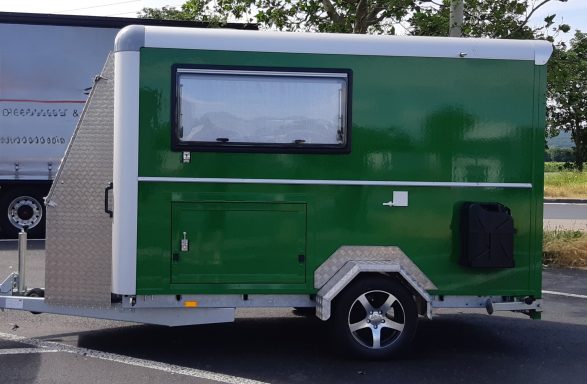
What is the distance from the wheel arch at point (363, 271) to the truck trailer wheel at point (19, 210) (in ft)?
28.1

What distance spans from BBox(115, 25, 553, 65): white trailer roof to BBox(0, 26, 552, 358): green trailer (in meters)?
0.01

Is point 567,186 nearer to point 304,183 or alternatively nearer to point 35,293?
point 304,183

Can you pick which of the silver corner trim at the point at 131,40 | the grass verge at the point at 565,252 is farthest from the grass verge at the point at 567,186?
the silver corner trim at the point at 131,40

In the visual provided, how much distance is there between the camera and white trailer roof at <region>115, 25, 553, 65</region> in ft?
21.4

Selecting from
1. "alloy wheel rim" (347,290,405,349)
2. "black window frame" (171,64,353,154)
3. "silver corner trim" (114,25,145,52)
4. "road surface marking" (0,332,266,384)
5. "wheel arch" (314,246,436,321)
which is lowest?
"road surface marking" (0,332,266,384)

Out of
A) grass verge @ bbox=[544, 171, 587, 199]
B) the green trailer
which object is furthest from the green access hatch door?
grass verge @ bbox=[544, 171, 587, 199]

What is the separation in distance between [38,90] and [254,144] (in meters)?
8.22

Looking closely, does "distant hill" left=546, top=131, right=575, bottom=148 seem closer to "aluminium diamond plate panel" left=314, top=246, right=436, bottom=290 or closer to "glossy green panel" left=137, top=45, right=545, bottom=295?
"glossy green panel" left=137, top=45, right=545, bottom=295

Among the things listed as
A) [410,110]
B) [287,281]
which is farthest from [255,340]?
[410,110]

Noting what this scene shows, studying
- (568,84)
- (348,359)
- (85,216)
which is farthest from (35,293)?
(568,84)

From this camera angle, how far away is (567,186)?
1277 inches

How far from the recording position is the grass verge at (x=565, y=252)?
39.1 feet

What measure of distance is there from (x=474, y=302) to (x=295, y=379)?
1761 millimetres

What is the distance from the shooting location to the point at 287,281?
21.9 ft
